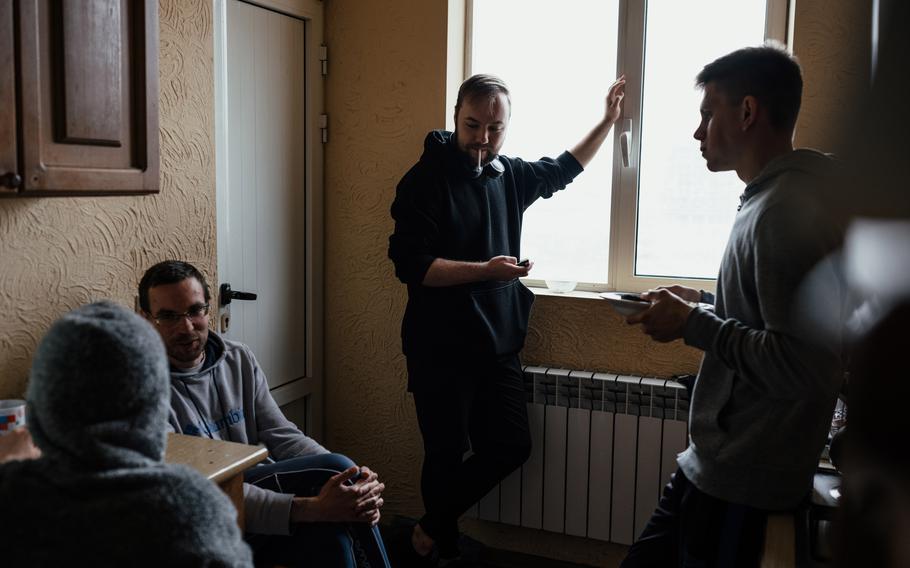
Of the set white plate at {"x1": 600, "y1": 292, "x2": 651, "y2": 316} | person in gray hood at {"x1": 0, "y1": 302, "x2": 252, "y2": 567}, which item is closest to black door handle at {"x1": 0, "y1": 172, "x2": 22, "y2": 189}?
person in gray hood at {"x1": 0, "y1": 302, "x2": 252, "y2": 567}

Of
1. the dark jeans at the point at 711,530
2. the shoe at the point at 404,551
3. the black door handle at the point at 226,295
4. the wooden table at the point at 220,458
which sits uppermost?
the black door handle at the point at 226,295

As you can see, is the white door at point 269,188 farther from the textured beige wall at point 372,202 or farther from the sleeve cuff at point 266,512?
the sleeve cuff at point 266,512

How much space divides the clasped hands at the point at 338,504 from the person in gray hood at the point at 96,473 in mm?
1033

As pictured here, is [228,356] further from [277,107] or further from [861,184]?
[861,184]

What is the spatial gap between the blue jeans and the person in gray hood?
108 centimetres

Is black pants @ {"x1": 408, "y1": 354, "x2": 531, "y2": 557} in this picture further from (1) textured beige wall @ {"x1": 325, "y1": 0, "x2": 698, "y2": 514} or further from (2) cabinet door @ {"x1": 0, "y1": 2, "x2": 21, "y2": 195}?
(2) cabinet door @ {"x1": 0, "y1": 2, "x2": 21, "y2": 195}

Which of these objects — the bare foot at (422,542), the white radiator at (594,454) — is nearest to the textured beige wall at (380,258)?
the white radiator at (594,454)

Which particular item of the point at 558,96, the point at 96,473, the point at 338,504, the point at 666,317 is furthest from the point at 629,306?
the point at 558,96

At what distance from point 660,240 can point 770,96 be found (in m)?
1.26

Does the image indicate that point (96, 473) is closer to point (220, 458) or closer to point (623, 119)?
point (220, 458)

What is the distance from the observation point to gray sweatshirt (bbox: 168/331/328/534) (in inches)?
73.3

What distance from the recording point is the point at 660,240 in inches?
110

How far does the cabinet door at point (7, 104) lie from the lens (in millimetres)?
1427

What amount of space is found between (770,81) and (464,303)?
1.20 m
